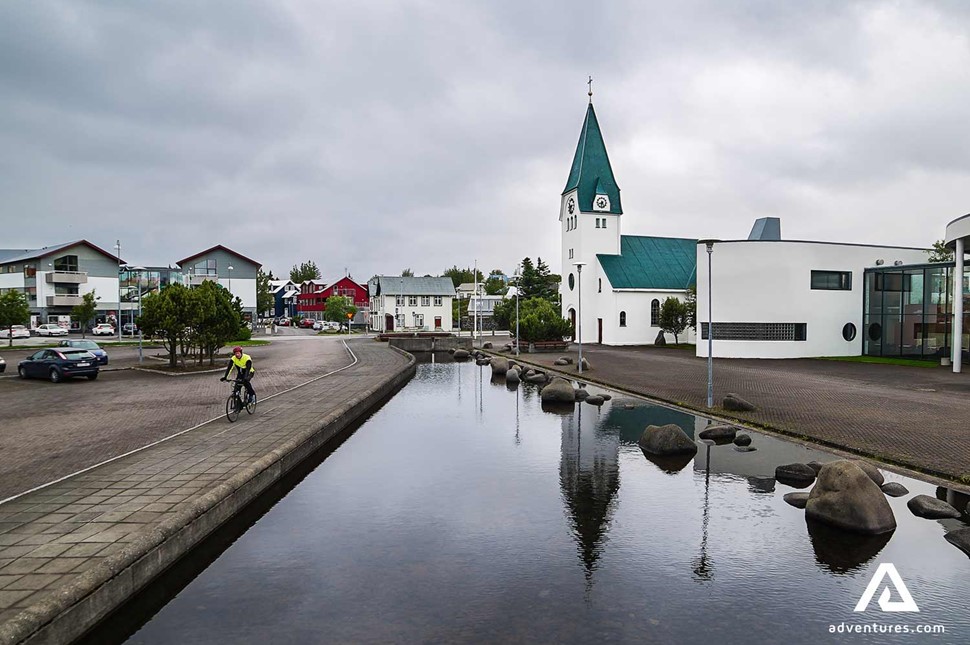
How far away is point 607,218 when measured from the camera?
179ft

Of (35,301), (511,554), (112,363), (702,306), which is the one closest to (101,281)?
(35,301)

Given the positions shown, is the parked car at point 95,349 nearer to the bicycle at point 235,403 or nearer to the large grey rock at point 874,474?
the bicycle at point 235,403

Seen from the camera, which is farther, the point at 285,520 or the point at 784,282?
the point at 784,282

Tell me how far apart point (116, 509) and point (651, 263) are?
51977 millimetres

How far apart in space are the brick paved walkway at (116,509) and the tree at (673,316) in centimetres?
3957

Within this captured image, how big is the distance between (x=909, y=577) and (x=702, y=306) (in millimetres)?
32788

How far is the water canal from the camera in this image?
6.54 metres

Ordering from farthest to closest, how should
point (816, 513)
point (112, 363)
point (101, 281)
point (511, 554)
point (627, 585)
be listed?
point (101, 281)
point (112, 363)
point (816, 513)
point (511, 554)
point (627, 585)

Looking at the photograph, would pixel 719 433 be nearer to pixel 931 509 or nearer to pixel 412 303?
pixel 931 509

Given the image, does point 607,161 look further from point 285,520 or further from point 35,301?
point 35,301

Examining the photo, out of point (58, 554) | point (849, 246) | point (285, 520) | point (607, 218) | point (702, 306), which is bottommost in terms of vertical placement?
point (285, 520)


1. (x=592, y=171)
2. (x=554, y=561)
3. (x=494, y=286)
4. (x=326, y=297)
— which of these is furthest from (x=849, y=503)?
(x=494, y=286)

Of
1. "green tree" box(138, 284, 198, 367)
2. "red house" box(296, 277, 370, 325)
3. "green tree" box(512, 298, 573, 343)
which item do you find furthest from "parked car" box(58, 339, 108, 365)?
"red house" box(296, 277, 370, 325)

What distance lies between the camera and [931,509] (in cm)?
945
